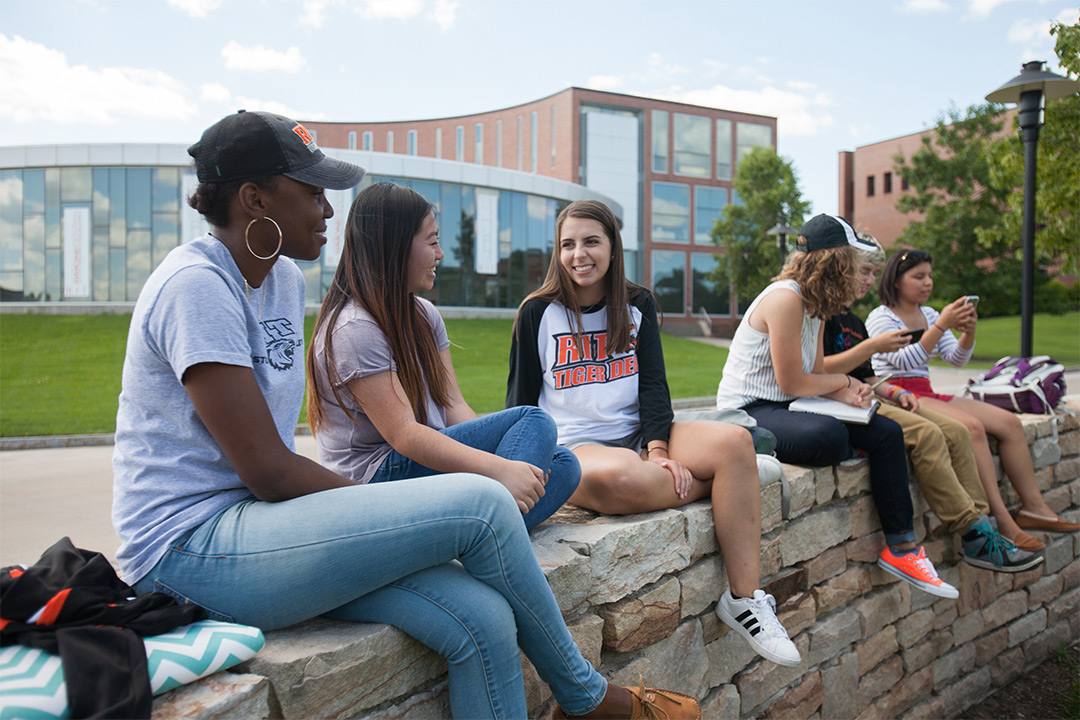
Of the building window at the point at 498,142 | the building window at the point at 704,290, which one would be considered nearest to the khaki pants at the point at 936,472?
the building window at the point at 704,290

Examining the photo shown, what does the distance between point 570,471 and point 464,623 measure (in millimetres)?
834

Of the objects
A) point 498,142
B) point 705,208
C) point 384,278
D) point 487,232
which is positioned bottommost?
point 384,278

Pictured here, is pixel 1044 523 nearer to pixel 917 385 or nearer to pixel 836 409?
pixel 917 385

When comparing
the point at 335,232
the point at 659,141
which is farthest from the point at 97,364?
the point at 659,141

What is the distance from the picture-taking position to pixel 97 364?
1727cm

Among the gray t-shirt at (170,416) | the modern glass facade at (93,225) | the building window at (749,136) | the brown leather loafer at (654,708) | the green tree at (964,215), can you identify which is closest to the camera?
the gray t-shirt at (170,416)

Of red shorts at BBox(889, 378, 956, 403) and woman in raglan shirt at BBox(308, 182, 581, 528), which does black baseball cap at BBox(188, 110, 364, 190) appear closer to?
woman in raglan shirt at BBox(308, 182, 581, 528)

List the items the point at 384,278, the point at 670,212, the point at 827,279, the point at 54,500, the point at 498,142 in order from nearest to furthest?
1. the point at 384,278
2. the point at 827,279
3. the point at 54,500
4. the point at 670,212
5. the point at 498,142

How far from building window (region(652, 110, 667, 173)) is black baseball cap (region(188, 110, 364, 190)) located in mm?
41236

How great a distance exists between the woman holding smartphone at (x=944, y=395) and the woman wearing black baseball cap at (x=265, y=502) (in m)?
3.60

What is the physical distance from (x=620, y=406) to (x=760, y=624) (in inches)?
39.3

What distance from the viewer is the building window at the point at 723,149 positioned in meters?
42.7

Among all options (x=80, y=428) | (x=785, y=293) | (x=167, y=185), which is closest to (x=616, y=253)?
(x=785, y=293)

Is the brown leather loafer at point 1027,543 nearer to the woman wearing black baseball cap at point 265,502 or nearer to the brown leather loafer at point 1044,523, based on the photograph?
the brown leather loafer at point 1044,523
